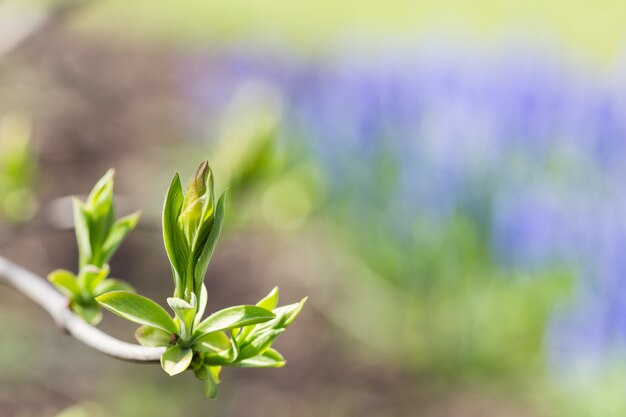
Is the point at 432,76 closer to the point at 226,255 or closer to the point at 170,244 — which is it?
the point at 226,255

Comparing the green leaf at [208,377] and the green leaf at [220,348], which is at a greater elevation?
the green leaf at [220,348]

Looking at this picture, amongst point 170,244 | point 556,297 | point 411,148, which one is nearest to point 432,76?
point 411,148

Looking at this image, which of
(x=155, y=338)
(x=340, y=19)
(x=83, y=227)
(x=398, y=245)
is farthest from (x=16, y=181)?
(x=340, y=19)

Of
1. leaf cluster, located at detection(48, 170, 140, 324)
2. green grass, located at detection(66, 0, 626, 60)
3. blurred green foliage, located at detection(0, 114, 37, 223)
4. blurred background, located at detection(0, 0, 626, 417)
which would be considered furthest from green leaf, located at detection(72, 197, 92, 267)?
green grass, located at detection(66, 0, 626, 60)

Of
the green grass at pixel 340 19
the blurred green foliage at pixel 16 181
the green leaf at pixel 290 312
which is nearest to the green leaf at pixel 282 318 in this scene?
the green leaf at pixel 290 312

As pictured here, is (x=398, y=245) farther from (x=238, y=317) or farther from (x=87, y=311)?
(x=238, y=317)

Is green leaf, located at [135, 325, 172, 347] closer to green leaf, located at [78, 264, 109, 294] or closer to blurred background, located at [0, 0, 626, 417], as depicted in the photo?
green leaf, located at [78, 264, 109, 294]

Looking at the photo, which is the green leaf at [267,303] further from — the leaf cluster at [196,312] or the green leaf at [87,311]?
the green leaf at [87,311]
